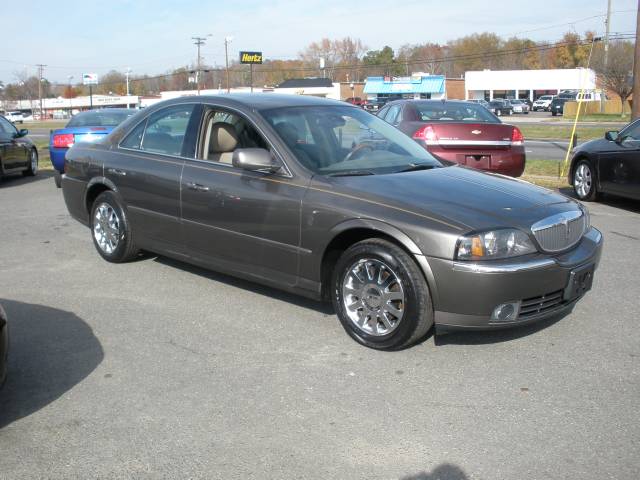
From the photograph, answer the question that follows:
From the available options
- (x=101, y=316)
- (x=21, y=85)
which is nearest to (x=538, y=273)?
(x=101, y=316)

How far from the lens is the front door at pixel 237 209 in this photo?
4.93 meters

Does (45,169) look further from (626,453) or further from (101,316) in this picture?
(626,453)

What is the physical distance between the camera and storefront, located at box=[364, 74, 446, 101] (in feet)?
275

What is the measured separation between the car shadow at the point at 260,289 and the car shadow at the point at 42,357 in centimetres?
140

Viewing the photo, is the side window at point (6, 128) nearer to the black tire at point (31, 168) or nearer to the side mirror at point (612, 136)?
the black tire at point (31, 168)

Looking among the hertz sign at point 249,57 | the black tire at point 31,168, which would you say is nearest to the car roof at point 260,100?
the black tire at point 31,168

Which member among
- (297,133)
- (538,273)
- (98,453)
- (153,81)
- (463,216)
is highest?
(153,81)

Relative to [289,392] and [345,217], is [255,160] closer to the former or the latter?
[345,217]

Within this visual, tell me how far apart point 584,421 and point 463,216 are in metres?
1.38

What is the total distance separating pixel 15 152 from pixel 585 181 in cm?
1104

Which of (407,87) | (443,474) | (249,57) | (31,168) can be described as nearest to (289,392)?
(443,474)

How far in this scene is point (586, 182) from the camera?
10.5 m

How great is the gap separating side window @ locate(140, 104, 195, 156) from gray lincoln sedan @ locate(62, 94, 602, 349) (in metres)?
0.02

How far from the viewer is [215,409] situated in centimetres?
372
